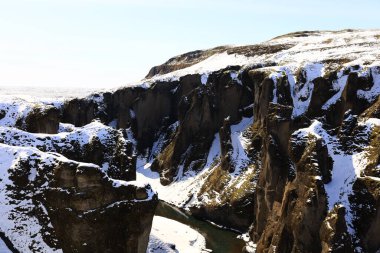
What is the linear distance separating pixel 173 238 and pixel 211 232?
41.4 feet

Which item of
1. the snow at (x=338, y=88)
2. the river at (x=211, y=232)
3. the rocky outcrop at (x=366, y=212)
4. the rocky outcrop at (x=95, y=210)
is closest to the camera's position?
the rocky outcrop at (x=95, y=210)

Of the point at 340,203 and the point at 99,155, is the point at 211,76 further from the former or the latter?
the point at 340,203

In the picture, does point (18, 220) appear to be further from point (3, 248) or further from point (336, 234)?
point (336, 234)

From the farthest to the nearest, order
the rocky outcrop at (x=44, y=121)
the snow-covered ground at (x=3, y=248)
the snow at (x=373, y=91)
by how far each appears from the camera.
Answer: the rocky outcrop at (x=44, y=121), the snow at (x=373, y=91), the snow-covered ground at (x=3, y=248)

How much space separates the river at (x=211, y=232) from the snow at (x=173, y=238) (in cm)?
196

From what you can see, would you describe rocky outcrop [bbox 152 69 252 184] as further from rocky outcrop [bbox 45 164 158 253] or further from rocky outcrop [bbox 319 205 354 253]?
rocky outcrop [bbox 319 205 354 253]

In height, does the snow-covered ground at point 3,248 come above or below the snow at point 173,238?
above

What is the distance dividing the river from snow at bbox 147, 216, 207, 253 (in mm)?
1959

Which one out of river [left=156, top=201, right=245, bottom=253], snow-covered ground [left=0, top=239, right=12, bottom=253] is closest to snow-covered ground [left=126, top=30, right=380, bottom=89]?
river [left=156, top=201, right=245, bottom=253]

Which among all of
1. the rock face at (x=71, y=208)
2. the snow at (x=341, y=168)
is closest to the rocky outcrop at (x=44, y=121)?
the rock face at (x=71, y=208)

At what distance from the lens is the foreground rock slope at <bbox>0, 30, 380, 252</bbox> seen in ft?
202

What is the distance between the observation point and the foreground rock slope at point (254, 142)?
61.6 metres

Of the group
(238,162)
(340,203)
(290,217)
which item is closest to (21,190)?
(290,217)

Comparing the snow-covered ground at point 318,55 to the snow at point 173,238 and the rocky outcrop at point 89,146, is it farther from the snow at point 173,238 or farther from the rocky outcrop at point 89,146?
the rocky outcrop at point 89,146
